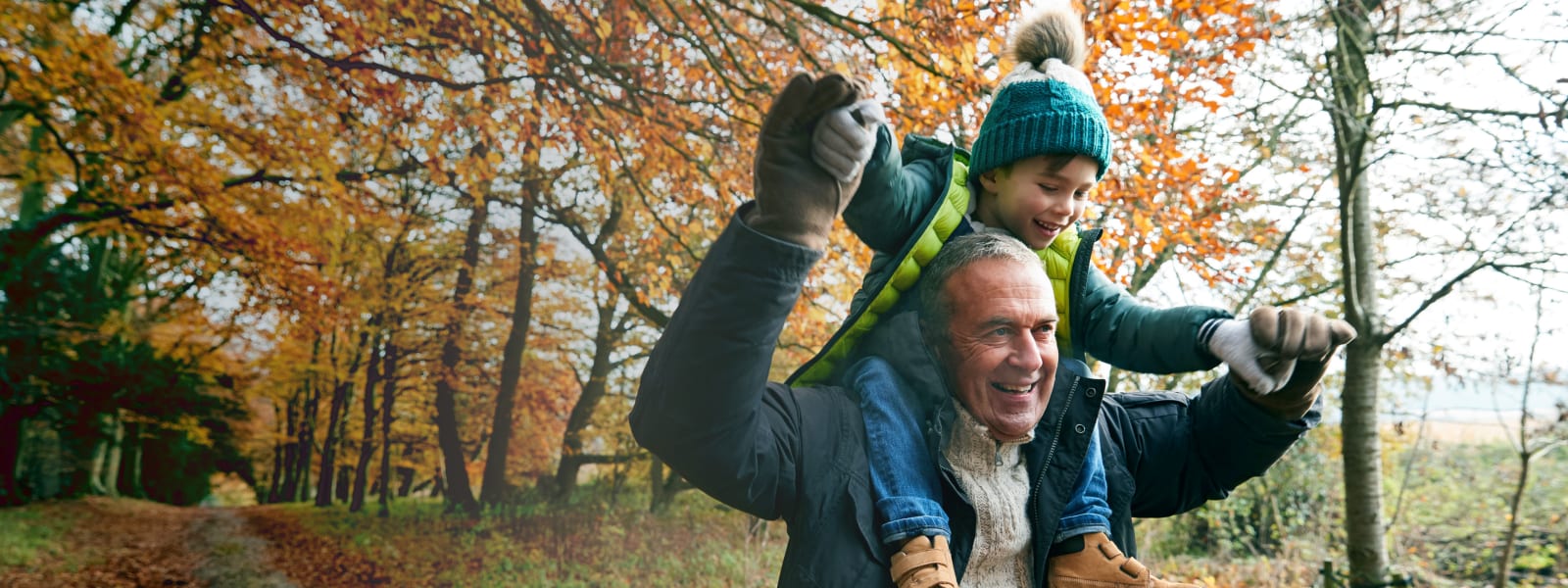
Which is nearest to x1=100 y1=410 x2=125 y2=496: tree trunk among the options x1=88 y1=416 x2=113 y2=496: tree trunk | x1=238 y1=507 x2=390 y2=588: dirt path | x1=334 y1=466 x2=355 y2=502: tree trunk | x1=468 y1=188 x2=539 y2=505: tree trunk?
x1=88 y1=416 x2=113 y2=496: tree trunk

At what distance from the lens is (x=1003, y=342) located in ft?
3.79

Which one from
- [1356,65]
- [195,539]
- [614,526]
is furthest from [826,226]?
[195,539]

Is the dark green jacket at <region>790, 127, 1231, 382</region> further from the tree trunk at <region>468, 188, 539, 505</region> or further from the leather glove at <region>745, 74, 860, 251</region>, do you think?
the tree trunk at <region>468, 188, 539, 505</region>

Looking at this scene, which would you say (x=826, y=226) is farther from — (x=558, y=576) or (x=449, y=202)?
(x=449, y=202)

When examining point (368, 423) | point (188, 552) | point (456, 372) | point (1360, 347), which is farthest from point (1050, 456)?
point (188, 552)

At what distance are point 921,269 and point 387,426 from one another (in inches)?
325

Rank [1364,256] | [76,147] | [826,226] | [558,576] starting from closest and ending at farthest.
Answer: [826,226], [1364,256], [76,147], [558,576]

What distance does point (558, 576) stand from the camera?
7.37 meters

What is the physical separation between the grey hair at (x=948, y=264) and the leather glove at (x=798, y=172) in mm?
353

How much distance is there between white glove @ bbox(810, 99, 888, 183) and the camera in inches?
32.9

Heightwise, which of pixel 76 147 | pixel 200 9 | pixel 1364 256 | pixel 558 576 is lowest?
pixel 558 576

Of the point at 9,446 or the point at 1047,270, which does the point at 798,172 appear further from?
the point at 9,446

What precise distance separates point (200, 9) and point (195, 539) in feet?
16.5

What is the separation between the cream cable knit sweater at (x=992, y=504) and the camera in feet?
3.92
